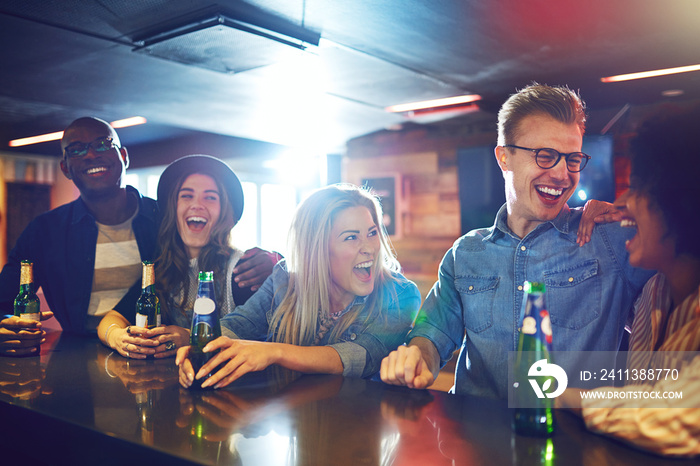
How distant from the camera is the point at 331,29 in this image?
3.35 meters

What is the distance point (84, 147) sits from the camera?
223cm

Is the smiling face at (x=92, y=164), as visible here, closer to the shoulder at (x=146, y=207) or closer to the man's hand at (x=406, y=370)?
the shoulder at (x=146, y=207)

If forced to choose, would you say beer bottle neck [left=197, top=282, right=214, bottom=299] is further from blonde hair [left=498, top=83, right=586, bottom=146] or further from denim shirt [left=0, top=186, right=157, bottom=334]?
denim shirt [left=0, top=186, right=157, bottom=334]

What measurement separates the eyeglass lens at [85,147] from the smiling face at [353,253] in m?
1.17

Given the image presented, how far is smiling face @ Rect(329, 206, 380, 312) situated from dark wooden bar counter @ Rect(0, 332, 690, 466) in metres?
0.41

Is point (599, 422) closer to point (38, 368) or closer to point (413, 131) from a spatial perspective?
point (38, 368)

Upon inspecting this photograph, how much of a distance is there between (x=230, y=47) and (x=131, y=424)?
3016 mm

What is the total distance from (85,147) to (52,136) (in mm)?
4866

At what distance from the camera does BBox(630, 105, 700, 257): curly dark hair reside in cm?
98

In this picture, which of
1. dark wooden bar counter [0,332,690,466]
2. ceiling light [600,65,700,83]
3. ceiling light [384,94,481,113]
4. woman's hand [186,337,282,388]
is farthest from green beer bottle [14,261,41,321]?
ceiling light [600,65,700,83]

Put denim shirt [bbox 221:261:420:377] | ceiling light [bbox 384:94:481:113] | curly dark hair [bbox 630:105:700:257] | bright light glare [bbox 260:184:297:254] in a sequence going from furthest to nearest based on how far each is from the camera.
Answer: bright light glare [bbox 260:184:297:254]
ceiling light [bbox 384:94:481:113]
denim shirt [bbox 221:261:420:377]
curly dark hair [bbox 630:105:700:257]

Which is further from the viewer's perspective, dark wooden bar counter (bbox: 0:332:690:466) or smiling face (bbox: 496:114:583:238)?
smiling face (bbox: 496:114:583:238)

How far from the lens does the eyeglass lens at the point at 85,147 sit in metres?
2.23

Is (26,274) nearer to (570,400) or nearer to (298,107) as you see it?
(570,400)
